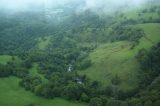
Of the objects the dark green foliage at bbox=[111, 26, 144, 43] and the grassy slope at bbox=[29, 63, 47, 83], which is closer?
the grassy slope at bbox=[29, 63, 47, 83]

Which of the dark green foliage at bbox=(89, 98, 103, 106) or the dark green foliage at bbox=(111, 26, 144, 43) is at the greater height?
the dark green foliage at bbox=(111, 26, 144, 43)

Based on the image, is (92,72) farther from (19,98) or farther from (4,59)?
(4,59)

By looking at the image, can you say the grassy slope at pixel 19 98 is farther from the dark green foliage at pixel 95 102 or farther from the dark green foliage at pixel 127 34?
the dark green foliage at pixel 127 34

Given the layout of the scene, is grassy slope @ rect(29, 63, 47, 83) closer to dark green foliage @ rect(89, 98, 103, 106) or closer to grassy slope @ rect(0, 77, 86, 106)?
grassy slope @ rect(0, 77, 86, 106)

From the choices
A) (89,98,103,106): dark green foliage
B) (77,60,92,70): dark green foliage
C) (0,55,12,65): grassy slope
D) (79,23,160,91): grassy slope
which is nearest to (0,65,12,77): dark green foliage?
(0,55,12,65): grassy slope

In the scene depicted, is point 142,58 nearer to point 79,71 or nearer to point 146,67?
point 146,67

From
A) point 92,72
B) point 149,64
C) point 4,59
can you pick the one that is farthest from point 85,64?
point 4,59

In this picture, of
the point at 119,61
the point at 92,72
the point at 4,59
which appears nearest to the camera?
the point at 92,72
